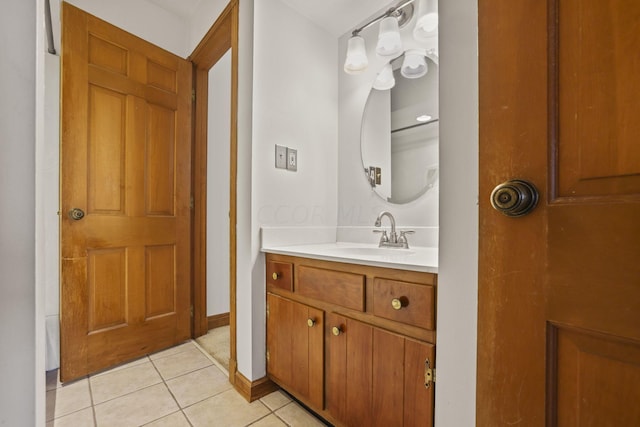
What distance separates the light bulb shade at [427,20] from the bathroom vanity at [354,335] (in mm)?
1140

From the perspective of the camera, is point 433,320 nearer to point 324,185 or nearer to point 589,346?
point 589,346

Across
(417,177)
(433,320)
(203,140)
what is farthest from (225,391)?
(203,140)

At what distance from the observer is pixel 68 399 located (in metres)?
1.43

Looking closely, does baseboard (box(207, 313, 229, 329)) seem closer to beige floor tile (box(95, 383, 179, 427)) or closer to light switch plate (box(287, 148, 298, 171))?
beige floor tile (box(95, 383, 179, 427))

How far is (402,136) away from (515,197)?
1.23 m

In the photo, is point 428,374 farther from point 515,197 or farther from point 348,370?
point 515,197

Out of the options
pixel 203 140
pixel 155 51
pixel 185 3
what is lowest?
pixel 203 140

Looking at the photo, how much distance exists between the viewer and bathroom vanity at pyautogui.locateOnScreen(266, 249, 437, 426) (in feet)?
2.80

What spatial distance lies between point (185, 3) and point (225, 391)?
8.48ft

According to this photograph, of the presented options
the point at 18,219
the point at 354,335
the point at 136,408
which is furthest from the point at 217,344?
the point at 18,219

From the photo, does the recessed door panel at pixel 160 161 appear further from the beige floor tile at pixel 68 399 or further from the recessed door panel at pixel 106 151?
the beige floor tile at pixel 68 399

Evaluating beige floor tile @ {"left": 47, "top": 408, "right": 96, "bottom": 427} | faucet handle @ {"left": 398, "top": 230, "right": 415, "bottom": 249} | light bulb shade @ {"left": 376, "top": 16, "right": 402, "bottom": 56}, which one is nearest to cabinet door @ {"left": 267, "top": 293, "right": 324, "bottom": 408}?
faucet handle @ {"left": 398, "top": 230, "right": 415, "bottom": 249}

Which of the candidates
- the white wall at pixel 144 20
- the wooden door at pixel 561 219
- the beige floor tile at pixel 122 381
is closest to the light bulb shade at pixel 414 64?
the wooden door at pixel 561 219

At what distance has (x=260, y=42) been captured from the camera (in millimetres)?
1490
